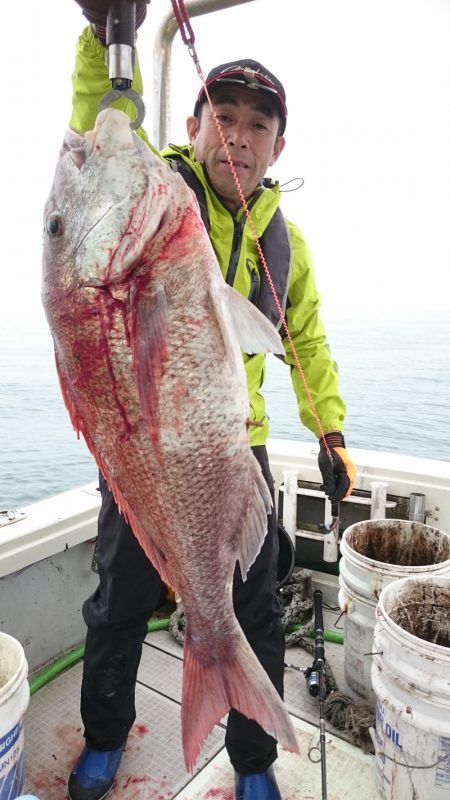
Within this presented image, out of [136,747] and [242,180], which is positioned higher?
[242,180]

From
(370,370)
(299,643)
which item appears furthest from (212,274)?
(370,370)

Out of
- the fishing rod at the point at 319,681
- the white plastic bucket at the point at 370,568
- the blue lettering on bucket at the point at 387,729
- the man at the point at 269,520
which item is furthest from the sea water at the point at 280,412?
the blue lettering on bucket at the point at 387,729

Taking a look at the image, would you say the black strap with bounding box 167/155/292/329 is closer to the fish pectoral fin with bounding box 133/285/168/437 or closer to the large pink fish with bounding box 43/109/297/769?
the large pink fish with bounding box 43/109/297/769

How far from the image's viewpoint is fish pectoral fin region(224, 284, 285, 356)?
5.25 ft

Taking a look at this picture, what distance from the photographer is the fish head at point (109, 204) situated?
1467 millimetres

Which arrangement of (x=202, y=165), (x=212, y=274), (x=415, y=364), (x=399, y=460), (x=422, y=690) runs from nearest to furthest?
1. (x=212, y=274)
2. (x=422, y=690)
3. (x=202, y=165)
4. (x=399, y=460)
5. (x=415, y=364)

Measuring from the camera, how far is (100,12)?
5.51ft

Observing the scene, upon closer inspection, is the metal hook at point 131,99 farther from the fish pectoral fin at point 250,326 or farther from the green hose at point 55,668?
the green hose at point 55,668

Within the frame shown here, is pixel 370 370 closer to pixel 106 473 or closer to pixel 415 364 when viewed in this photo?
pixel 415 364

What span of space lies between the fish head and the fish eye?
0.02 metres

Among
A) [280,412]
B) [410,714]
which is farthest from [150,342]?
[280,412]

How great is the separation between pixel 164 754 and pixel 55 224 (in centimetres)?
244

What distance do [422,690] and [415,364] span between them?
22.8 metres

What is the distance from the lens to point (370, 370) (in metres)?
22.2
